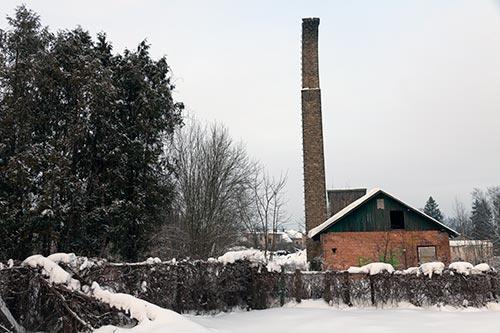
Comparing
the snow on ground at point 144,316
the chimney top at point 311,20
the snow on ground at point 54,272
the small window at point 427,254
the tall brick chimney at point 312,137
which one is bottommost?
the snow on ground at point 144,316

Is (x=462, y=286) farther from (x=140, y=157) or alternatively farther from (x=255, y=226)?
(x=255, y=226)

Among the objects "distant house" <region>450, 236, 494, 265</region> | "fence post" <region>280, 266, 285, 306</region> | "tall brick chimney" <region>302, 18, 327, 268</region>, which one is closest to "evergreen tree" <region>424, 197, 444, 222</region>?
"distant house" <region>450, 236, 494, 265</region>

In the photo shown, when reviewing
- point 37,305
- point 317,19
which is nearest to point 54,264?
point 37,305

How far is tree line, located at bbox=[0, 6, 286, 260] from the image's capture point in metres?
13.8

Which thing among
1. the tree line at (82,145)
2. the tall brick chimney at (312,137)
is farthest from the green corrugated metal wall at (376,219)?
the tree line at (82,145)

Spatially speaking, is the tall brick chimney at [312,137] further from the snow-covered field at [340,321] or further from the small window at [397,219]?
the snow-covered field at [340,321]

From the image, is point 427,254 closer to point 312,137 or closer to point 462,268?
point 312,137

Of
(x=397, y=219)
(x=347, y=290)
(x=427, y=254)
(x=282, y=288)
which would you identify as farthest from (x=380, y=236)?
(x=282, y=288)

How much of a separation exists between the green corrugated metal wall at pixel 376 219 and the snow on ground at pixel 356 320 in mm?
9125

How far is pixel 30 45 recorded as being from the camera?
1504 centimetres

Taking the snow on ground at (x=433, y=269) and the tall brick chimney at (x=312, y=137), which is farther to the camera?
the tall brick chimney at (x=312, y=137)

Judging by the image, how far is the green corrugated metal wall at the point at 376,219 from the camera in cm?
2069

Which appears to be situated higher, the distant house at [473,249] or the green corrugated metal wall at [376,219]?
the green corrugated metal wall at [376,219]

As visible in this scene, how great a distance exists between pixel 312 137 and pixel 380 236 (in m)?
7.50
